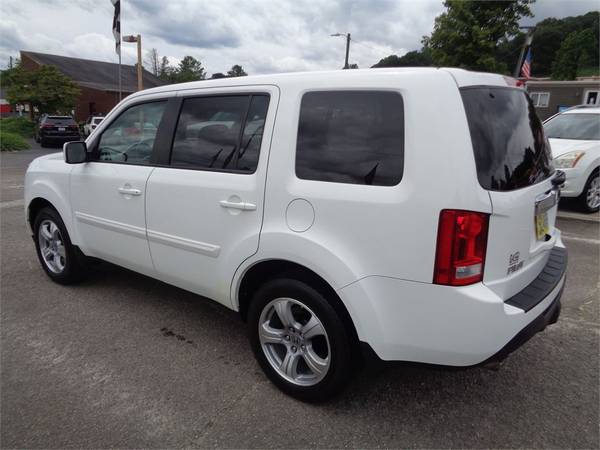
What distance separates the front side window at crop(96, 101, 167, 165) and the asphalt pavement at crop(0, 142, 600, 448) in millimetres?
1278

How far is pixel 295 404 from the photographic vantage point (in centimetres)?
253

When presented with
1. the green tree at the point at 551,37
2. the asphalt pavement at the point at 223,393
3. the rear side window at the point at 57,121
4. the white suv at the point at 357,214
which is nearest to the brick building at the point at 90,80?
the rear side window at the point at 57,121

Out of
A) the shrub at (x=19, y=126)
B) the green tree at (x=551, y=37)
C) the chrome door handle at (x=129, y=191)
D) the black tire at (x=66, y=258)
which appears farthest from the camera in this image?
the green tree at (x=551, y=37)

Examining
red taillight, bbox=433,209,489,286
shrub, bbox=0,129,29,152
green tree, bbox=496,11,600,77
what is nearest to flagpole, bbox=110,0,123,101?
shrub, bbox=0,129,29,152

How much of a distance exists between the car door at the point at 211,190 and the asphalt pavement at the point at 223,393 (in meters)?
0.51

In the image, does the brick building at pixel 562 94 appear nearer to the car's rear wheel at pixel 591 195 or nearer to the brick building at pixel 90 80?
the car's rear wheel at pixel 591 195

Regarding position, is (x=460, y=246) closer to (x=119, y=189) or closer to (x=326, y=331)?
(x=326, y=331)

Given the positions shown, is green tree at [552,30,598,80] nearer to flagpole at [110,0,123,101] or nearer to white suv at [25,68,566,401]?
flagpole at [110,0,123,101]

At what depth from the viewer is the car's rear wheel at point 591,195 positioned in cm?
726

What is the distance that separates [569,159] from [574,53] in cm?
6853

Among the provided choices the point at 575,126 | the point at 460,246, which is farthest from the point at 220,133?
the point at 575,126

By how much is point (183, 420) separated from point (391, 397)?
1170 mm

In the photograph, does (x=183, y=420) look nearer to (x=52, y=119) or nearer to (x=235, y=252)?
(x=235, y=252)

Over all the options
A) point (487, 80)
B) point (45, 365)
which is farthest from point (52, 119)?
point (487, 80)
